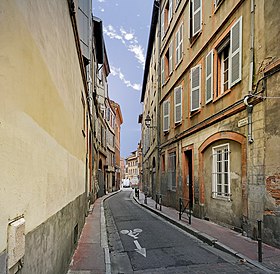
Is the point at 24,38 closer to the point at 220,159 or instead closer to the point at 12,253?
the point at 12,253

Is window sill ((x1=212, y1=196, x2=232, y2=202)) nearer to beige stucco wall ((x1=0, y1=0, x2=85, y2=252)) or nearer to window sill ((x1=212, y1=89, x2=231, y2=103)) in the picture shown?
window sill ((x1=212, y1=89, x2=231, y2=103))

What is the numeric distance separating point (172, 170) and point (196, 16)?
8.20 m

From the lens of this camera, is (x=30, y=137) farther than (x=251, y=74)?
No

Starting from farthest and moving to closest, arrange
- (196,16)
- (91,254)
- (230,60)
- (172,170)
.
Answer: (172,170) → (196,16) → (230,60) → (91,254)

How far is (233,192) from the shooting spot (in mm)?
9586

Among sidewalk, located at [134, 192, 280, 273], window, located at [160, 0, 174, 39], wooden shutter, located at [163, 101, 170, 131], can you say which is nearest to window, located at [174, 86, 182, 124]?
wooden shutter, located at [163, 101, 170, 131]

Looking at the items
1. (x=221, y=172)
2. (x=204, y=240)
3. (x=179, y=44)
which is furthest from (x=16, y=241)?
(x=179, y=44)

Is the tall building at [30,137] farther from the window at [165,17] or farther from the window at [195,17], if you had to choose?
the window at [165,17]

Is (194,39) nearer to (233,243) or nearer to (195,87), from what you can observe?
(195,87)

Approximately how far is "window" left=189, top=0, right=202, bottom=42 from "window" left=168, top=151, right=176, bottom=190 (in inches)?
258

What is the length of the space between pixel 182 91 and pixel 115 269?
34.8 ft

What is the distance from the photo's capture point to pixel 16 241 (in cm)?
228

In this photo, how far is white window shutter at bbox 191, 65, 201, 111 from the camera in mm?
12773

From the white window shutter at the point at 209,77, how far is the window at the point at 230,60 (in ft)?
1.05
